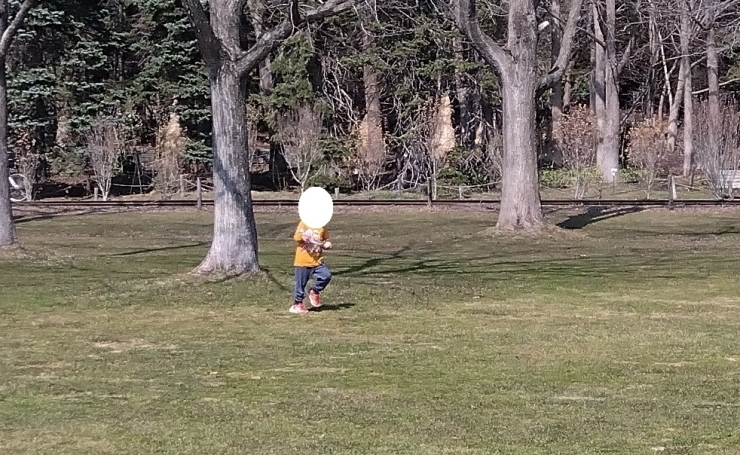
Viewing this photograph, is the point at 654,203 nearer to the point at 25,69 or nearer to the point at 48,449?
the point at 25,69

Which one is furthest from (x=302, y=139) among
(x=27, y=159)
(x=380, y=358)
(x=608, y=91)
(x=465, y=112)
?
(x=380, y=358)

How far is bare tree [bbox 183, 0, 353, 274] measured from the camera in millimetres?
16578

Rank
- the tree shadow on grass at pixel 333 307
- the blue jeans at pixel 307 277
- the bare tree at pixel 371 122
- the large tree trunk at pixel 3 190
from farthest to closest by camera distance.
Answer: the bare tree at pixel 371 122
the large tree trunk at pixel 3 190
the tree shadow on grass at pixel 333 307
the blue jeans at pixel 307 277

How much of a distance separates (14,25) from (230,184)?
629 centimetres

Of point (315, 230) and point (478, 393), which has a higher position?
point (315, 230)

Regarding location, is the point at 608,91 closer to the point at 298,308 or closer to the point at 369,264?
the point at 369,264

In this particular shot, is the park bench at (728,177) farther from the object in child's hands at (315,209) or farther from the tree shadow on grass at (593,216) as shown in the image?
the object in child's hands at (315,209)

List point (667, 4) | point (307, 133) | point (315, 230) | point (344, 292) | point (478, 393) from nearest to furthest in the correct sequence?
point (478, 393) → point (315, 230) → point (344, 292) → point (667, 4) → point (307, 133)

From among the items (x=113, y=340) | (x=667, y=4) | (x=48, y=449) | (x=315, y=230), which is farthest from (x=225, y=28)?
(x=667, y=4)

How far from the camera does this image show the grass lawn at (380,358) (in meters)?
7.05

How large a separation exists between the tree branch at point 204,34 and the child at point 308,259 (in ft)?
14.5

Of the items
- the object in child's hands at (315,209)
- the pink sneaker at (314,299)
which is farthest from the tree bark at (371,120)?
the object in child's hands at (315,209)

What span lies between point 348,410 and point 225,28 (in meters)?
10.1

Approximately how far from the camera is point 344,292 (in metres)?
15.1
